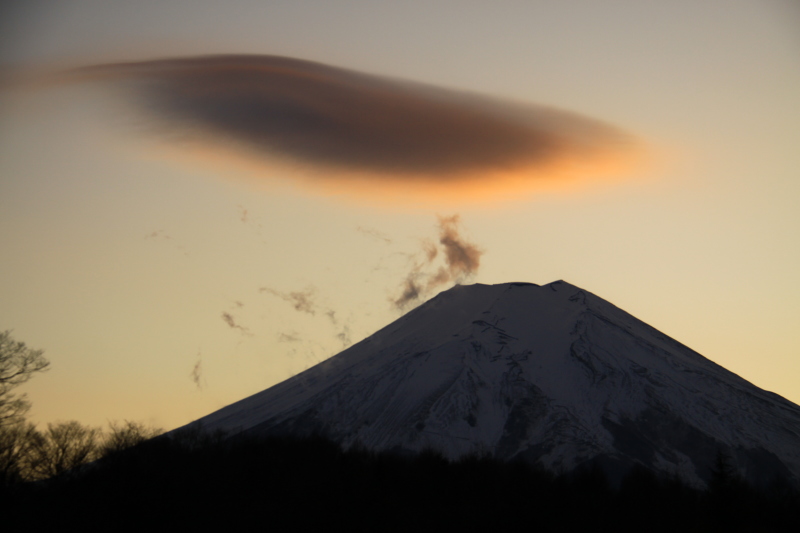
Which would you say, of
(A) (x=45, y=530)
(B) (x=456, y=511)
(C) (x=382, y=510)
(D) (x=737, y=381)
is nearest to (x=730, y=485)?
(B) (x=456, y=511)

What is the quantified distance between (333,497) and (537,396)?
74.0 meters

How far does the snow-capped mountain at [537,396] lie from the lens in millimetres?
114750

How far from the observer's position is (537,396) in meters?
127

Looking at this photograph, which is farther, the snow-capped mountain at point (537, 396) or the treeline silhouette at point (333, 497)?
the snow-capped mountain at point (537, 396)

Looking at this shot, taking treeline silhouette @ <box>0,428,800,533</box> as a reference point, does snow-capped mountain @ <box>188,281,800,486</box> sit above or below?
above

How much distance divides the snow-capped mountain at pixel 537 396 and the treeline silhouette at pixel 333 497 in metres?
32.5

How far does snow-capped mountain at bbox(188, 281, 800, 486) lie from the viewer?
11475 cm

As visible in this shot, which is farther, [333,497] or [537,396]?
[537,396]

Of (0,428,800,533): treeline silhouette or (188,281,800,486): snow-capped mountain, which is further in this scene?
(188,281,800,486): snow-capped mountain

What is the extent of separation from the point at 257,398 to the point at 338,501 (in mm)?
84361

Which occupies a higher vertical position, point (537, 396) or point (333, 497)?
point (537, 396)

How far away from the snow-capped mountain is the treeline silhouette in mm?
32505

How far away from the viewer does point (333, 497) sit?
57844 mm

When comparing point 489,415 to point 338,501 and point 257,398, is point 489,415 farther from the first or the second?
point 338,501
